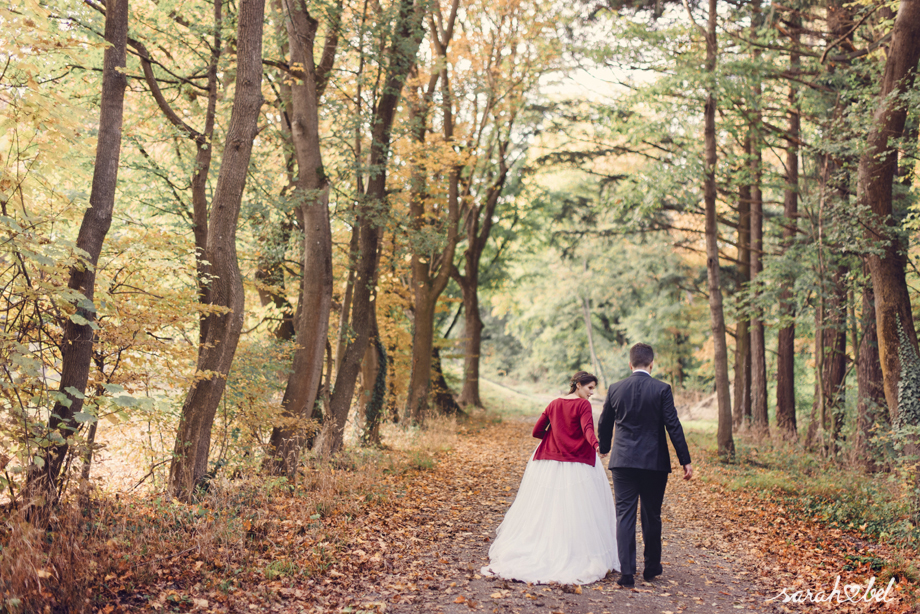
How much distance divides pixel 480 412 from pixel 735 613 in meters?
18.7

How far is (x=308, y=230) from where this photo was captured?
995 centimetres

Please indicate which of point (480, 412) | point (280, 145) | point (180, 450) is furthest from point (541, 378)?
point (180, 450)

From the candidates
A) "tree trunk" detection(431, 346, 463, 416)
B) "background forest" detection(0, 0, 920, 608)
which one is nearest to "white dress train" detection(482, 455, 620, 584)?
"background forest" detection(0, 0, 920, 608)

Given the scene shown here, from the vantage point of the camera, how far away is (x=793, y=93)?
51.1ft

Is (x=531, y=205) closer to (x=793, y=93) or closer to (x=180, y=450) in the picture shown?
(x=793, y=93)

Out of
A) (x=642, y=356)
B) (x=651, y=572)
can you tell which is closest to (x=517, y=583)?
(x=651, y=572)

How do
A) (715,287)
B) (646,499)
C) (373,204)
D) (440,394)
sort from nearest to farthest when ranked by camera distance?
(646,499) → (373,204) → (715,287) → (440,394)

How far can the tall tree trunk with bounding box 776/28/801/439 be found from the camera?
49.3 feet

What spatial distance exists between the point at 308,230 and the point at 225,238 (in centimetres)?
267

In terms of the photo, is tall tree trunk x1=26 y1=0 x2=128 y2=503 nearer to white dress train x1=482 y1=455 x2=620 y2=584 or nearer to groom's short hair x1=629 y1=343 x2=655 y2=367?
white dress train x1=482 y1=455 x2=620 y2=584

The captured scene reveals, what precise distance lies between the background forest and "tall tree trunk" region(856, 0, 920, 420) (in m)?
0.04

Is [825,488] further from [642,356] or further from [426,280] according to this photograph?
[426,280]

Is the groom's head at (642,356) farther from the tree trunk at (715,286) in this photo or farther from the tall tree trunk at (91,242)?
the tree trunk at (715,286)

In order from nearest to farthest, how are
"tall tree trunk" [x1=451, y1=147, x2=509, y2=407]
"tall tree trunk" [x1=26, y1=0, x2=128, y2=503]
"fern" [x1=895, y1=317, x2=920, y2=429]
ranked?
1. "tall tree trunk" [x1=26, y1=0, x2=128, y2=503]
2. "fern" [x1=895, y1=317, x2=920, y2=429]
3. "tall tree trunk" [x1=451, y1=147, x2=509, y2=407]
